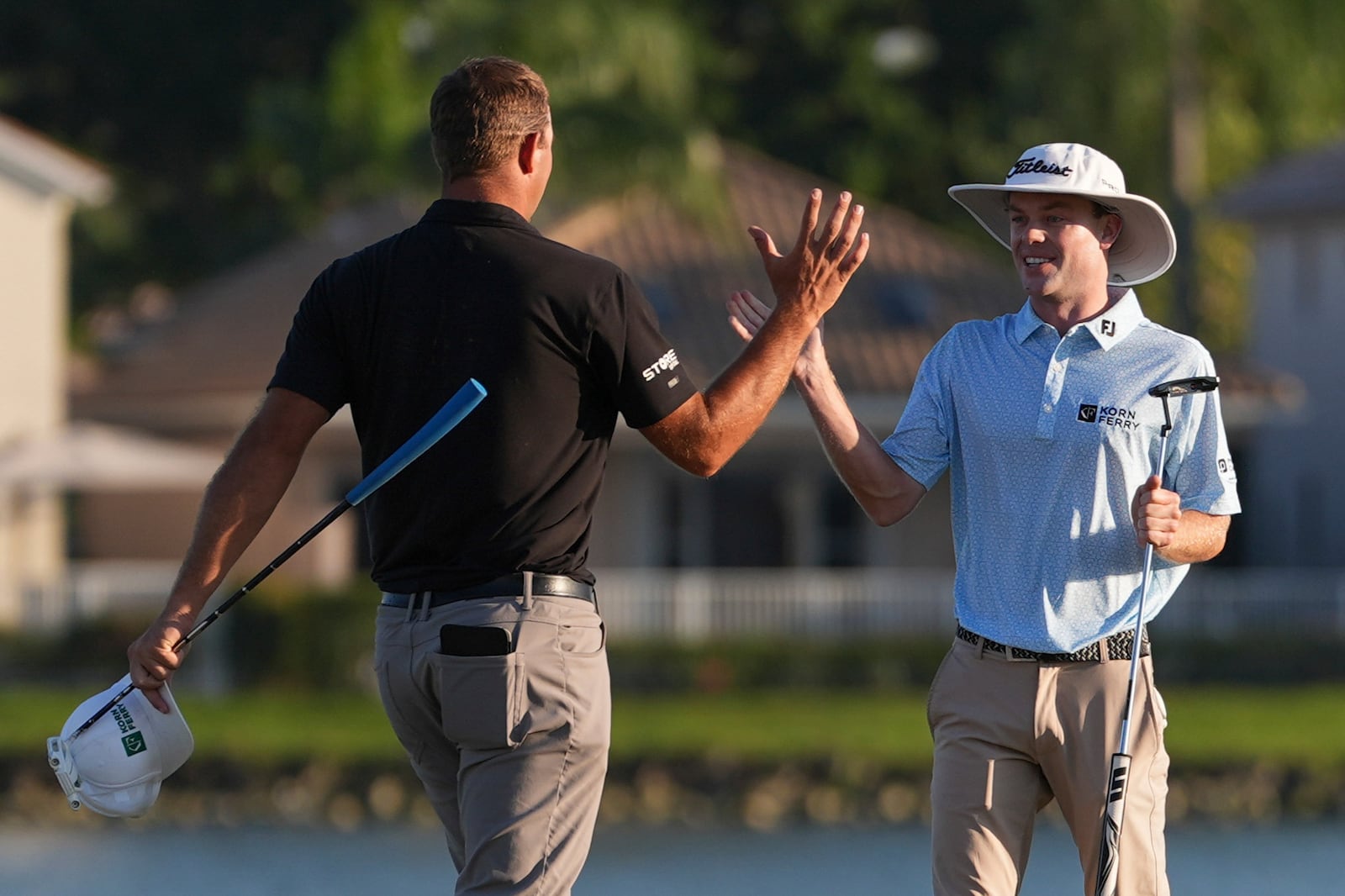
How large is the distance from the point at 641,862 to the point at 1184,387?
530 inches

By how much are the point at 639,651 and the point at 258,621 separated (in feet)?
11.4

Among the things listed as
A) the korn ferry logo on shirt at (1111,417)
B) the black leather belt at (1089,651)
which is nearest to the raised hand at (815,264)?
the korn ferry logo on shirt at (1111,417)

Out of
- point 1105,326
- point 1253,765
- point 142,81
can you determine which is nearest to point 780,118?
point 142,81

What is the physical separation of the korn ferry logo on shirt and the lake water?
11.8 m

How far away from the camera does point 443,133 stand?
4980 mm

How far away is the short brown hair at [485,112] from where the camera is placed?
4.91m

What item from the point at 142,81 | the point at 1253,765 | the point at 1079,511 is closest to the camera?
the point at 1079,511

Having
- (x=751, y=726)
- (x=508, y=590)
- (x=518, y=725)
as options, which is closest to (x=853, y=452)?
(x=508, y=590)

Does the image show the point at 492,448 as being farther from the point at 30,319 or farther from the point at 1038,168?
the point at 30,319

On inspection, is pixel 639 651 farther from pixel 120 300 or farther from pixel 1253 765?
pixel 120 300

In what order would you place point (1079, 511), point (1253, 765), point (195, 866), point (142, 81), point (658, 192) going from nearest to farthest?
point (1079, 511), point (195, 866), point (1253, 765), point (658, 192), point (142, 81)

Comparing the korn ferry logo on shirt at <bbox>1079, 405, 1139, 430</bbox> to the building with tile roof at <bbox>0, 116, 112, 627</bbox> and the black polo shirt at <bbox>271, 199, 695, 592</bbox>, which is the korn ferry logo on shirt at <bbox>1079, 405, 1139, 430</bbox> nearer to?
the black polo shirt at <bbox>271, 199, 695, 592</bbox>

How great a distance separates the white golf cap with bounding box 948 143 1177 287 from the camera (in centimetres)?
543

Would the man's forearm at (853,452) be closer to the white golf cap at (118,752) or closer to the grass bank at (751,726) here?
the white golf cap at (118,752)
